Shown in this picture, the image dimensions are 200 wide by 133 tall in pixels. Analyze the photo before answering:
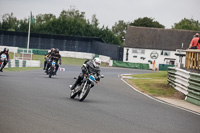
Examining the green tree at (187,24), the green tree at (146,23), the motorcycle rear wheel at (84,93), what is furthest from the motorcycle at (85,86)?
the green tree at (187,24)

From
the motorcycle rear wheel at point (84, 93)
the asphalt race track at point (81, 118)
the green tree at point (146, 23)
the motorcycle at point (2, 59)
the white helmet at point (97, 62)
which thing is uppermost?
the green tree at point (146, 23)

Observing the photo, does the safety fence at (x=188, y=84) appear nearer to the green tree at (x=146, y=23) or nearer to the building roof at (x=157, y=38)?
the building roof at (x=157, y=38)

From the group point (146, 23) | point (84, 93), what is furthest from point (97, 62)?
point (146, 23)

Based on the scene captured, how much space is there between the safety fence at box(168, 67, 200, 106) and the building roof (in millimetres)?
55779

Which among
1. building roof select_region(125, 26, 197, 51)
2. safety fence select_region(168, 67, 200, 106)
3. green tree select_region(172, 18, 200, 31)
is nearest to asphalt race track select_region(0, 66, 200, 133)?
safety fence select_region(168, 67, 200, 106)

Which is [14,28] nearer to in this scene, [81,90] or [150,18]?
[150,18]

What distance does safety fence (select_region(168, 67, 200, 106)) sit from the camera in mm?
16906

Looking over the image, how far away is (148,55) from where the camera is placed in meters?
77.8

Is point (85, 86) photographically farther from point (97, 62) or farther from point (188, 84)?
point (188, 84)

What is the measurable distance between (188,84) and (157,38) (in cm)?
6137

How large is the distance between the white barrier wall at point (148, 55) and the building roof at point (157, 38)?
705mm

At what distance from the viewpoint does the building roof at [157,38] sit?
77.6 metres

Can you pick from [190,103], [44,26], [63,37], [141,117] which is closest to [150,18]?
[44,26]

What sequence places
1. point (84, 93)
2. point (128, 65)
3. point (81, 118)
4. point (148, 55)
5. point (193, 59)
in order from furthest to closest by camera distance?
1. point (148, 55)
2. point (128, 65)
3. point (193, 59)
4. point (84, 93)
5. point (81, 118)
